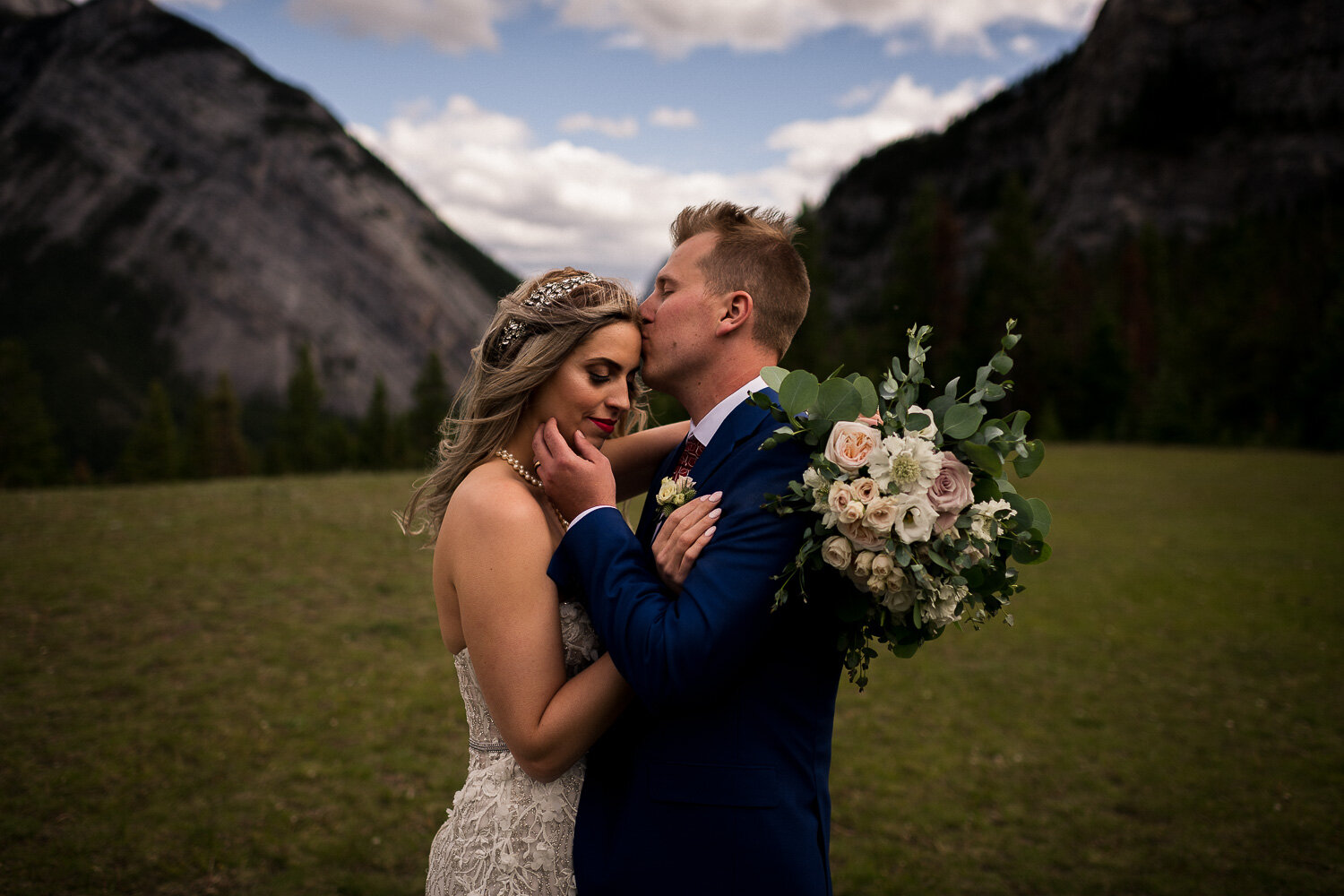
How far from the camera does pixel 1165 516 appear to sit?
2133cm

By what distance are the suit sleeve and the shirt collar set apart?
0.50 meters

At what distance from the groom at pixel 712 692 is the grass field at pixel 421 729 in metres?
3.90

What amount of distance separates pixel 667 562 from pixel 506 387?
49.9 inches

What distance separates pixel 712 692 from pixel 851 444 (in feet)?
2.68

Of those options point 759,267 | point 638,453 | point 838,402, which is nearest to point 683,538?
point 838,402

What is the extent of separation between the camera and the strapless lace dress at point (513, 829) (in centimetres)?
291

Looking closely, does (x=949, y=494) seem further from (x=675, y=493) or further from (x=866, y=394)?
(x=675, y=493)

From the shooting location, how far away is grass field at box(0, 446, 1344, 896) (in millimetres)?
5789

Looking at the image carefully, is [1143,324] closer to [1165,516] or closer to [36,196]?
[1165,516]

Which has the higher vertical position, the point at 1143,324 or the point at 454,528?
the point at 1143,324

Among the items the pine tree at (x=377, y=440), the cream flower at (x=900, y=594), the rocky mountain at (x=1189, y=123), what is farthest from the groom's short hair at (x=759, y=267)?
the rocky mountain at (x=1189, y=123)

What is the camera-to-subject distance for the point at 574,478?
260 centimetres

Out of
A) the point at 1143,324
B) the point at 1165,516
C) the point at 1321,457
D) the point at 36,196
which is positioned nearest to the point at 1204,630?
the point at 1165,516

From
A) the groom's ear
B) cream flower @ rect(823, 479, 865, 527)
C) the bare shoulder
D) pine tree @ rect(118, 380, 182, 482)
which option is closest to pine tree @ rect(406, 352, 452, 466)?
pine tree @ rect(118, 380, 182, 482)
